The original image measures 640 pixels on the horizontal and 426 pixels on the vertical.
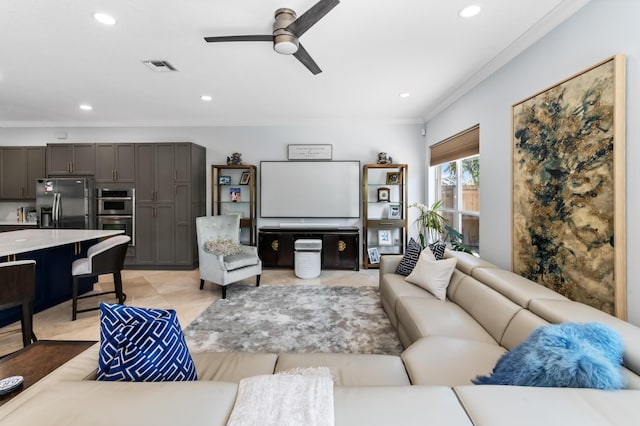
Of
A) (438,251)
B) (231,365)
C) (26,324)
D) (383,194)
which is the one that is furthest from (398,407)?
(383,194)

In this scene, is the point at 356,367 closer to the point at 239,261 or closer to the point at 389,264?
the point at 389,264

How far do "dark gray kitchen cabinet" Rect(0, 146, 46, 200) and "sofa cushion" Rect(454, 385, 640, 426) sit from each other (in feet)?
22.9

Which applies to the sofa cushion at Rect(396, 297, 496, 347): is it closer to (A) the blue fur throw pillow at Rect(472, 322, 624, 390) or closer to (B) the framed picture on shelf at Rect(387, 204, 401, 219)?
(A) the blue fur throw pillow at Rect(472, 322, 624, 390)

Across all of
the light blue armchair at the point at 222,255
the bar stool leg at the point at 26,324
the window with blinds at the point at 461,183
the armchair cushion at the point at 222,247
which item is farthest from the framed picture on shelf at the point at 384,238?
the bar stool leg at the point at 26,324

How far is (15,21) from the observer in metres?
2.18

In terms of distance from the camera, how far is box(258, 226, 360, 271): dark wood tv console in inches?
190

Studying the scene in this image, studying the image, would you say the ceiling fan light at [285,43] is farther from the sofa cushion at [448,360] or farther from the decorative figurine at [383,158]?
the decorative figurine at [383,158]

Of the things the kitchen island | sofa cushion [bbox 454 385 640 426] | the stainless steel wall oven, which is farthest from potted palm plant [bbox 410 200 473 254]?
the stainless steel wall oven

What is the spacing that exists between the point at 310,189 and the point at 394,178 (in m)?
1.49

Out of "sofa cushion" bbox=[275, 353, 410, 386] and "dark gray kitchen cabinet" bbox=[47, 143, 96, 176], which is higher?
"dark gray kitchen cabinet" bbox=[47, 143, 96, 176]

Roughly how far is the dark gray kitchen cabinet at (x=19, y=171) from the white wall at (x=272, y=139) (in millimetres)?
247

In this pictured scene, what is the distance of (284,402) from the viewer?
30.6 inches

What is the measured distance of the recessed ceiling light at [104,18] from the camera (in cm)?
210

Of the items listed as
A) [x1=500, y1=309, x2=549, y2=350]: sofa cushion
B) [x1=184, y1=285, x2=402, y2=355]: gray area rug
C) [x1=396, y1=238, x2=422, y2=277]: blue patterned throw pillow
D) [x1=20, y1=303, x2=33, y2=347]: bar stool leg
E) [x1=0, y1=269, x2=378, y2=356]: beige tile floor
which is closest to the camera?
[x1=500, y1=309, x2=549, y2=350]: sofa cushion
